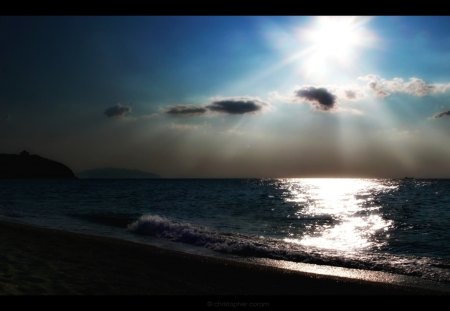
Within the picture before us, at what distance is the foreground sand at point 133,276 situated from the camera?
592 centimetres

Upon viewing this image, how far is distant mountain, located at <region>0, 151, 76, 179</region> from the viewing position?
129m

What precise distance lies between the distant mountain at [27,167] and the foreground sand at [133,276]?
12238cm

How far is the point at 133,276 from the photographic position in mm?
6746

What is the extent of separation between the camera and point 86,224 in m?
19.3

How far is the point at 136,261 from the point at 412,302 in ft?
21.0

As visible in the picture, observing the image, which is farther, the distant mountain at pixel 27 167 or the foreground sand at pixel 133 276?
the distant mountain at pixel 27 167

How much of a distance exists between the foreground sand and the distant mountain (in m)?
122

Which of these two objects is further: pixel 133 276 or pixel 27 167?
pixel 27 167

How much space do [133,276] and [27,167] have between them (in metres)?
162

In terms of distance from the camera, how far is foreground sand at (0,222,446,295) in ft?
19.4

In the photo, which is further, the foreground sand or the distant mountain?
the distant mountain

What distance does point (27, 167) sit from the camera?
149 metres
